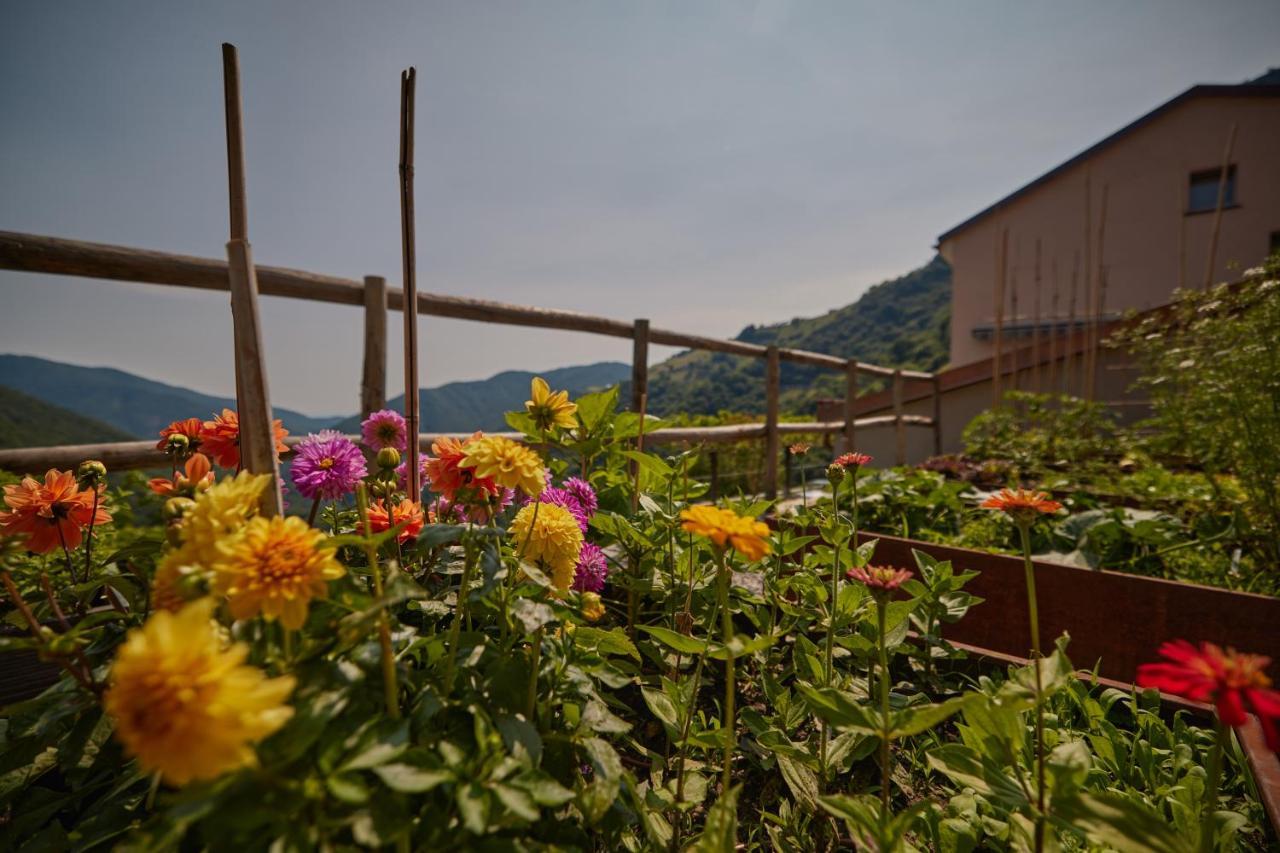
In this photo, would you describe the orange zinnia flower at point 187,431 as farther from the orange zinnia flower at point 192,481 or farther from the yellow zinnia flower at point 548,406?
the yellow zinnia flower at point 548,406

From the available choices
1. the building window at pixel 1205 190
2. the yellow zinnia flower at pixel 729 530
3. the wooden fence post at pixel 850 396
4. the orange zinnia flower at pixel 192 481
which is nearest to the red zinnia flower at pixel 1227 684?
the yellow zinnia flower at pixel 729 530

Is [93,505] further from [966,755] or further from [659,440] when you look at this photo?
[659,440]

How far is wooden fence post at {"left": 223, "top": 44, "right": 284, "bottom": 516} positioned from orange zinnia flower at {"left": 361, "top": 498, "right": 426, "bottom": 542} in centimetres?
13

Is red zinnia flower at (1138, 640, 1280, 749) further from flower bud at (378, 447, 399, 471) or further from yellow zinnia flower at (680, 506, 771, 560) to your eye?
flower bud at (378, 447, 399, 471)

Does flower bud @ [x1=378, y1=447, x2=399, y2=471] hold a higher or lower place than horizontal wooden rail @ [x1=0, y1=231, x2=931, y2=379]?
lower

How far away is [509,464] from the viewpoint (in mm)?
613

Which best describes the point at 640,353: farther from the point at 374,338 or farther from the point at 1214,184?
the point at 1214,184

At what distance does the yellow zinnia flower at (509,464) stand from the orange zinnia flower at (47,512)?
526 millimetres

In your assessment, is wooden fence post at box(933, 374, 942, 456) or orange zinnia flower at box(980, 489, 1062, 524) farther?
wooden fence post at box(933, 374, 942, 456)

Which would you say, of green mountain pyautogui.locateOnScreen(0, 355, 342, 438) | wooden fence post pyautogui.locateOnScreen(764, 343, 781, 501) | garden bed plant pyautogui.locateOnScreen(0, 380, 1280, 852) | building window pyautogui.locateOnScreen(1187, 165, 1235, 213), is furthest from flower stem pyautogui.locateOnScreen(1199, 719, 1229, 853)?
green mountain pyautogui.locateOnScreen(0, 355, 342, 438)

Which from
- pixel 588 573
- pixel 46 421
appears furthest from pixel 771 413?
pixel 46 421

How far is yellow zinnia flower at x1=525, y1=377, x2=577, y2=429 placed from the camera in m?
0.75

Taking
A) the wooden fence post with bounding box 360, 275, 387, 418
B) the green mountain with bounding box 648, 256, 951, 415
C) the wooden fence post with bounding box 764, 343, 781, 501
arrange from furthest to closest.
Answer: the green mountain with bounding box 648, 256, 951, 415
the wooden fence post with bounding box 764, 343, 781, 501
the wooden fence post with bounding box 360, 275, 387, 418

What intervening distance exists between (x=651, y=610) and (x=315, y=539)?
85cm
